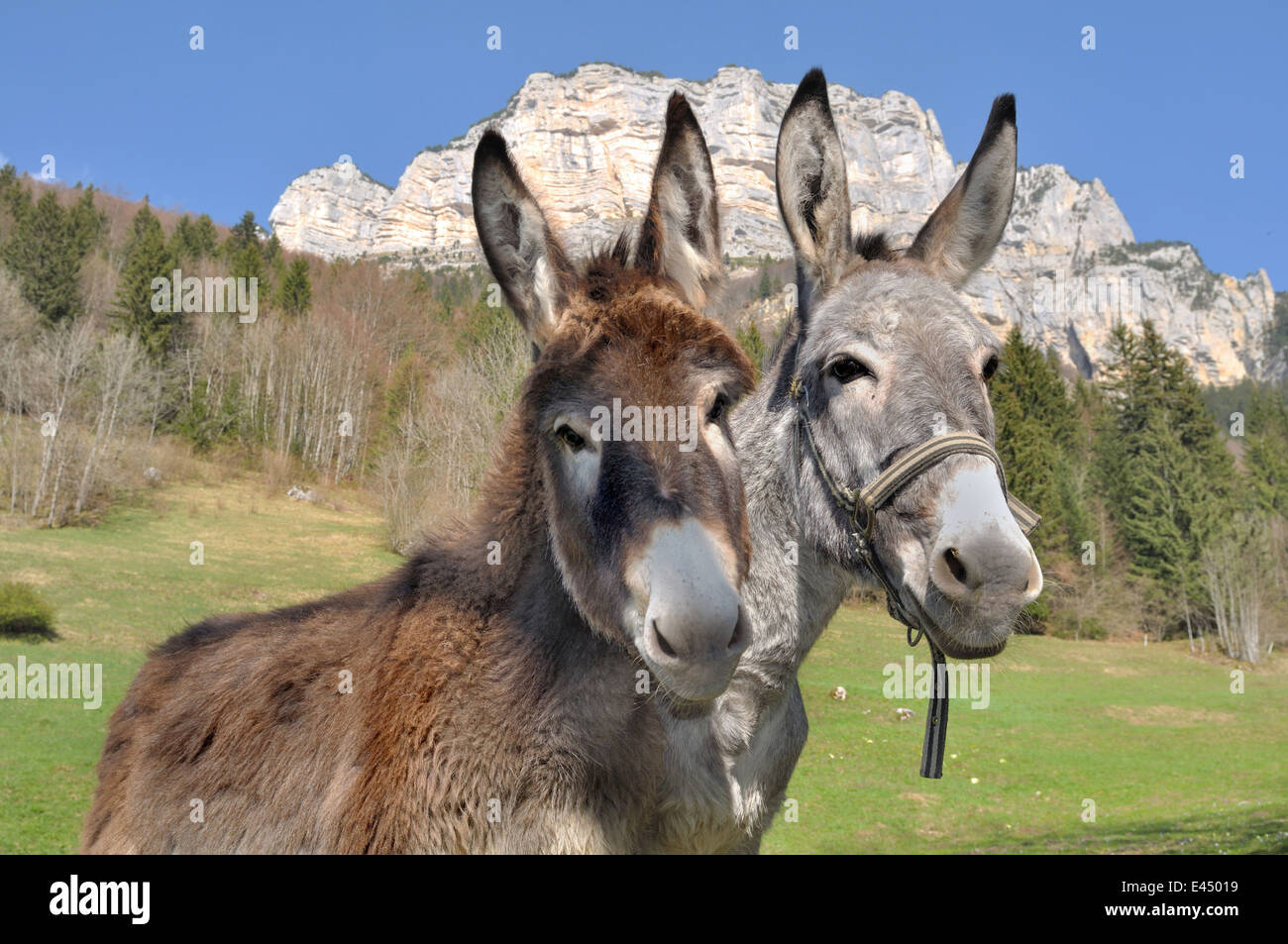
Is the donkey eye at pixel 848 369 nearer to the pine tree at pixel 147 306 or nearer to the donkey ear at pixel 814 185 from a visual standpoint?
the donkey ear at pixel 814 185

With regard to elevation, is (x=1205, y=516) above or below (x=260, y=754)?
above

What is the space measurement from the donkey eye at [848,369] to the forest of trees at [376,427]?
3032cm

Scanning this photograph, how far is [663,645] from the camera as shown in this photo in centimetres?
248

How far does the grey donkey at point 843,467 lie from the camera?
10.3ft

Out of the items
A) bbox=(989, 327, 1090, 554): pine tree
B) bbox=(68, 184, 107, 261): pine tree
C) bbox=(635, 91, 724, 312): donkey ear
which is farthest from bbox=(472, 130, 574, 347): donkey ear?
bbox=(68, 184, 107, 261): pine tree

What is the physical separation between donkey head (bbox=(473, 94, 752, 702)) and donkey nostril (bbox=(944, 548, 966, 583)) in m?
0.83

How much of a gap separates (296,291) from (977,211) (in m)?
82.9

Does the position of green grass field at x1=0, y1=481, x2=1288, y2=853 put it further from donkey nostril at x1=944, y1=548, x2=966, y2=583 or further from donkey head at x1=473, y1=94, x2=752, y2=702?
donkey head at x1=473, y1=94, x2=752, y2=702

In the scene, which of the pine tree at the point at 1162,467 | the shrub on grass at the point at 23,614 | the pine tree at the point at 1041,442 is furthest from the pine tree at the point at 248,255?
the pine tree at the point at 1162,467

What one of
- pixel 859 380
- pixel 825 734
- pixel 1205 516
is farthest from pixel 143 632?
pixel 1205 516

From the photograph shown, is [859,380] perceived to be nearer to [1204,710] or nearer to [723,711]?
[723,711]
